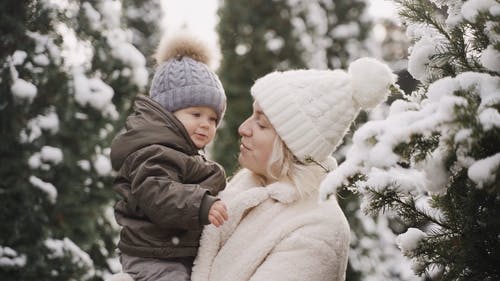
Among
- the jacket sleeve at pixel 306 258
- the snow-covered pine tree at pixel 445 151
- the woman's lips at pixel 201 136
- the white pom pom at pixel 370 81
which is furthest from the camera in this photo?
the woman's lips at pixel 201 136

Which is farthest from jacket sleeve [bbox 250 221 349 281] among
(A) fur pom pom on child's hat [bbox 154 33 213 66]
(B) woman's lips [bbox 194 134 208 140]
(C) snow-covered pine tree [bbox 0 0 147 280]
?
(C) snow-covered pine tree [bbox 0 0 147 280]

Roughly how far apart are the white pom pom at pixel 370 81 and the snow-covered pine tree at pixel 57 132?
3049 mm

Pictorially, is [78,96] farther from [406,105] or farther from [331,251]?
[406,105]

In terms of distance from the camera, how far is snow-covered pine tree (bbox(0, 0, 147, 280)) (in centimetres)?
494

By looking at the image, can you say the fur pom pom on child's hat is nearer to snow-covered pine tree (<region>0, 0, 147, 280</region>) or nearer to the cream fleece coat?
the cream fleece coat

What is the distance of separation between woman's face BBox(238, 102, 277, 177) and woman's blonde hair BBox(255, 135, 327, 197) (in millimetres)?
29

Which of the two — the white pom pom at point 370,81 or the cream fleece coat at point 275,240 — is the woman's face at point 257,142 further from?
the white pom pom at point 370,81

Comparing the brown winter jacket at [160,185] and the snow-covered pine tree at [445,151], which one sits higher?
the snow-covered pine tree at [445,151]

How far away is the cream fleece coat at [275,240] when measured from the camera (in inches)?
101

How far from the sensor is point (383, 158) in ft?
5.04

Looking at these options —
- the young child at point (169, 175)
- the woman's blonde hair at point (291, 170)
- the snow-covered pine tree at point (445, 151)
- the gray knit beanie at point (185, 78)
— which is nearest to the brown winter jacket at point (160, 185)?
the young child at point (169, 175)

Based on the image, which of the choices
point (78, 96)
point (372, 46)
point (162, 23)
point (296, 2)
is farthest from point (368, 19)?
point (78, 96)

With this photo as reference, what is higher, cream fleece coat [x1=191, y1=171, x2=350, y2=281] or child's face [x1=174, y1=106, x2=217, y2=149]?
child's face [x1=174, y1=106, x2=217, y2=149]

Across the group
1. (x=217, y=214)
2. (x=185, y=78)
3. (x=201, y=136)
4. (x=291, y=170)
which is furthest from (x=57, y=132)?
(x=217, y=214)
